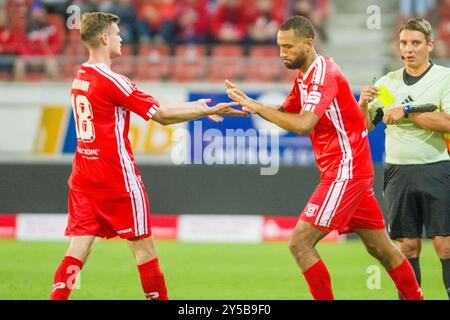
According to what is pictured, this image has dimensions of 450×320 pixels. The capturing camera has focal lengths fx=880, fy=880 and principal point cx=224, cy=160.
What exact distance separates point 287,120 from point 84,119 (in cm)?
149

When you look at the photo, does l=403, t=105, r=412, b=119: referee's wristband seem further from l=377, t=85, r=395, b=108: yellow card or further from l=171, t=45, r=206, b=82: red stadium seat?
l=171, t=45, r=206, b=82: red stadium seat

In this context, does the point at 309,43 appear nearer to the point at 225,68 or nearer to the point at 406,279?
the point at 406,279

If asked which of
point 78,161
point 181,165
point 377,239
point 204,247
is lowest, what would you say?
point 204,247

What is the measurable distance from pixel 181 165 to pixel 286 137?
5.35 ft

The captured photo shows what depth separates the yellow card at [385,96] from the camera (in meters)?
7.05

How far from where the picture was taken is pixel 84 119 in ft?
21.2

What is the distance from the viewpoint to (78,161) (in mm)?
6586

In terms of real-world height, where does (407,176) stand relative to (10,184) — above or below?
above

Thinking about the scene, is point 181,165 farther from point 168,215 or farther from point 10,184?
point 10,184

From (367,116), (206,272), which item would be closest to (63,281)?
(367,116)

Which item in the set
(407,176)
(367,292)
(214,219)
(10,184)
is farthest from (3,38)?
(407,176)

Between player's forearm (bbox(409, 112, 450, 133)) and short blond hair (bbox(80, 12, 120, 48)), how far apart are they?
249cm

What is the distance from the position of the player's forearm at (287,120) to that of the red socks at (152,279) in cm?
137
